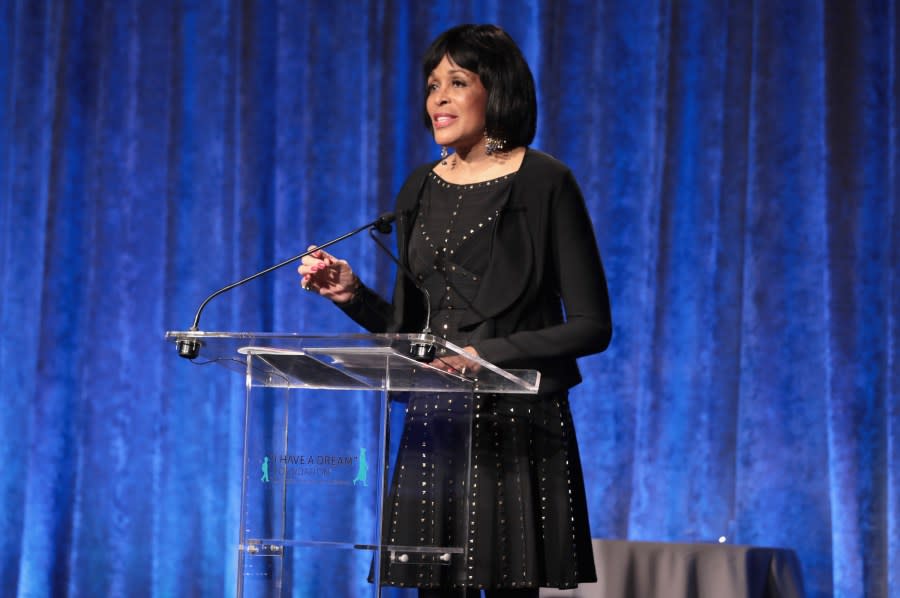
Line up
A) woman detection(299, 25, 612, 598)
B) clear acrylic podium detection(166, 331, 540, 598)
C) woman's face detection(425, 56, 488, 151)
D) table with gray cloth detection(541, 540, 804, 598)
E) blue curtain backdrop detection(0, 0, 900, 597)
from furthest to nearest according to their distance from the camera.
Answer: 1. blue curtain backdrop detection(0, 0, 900, 597)
2. table with gray cloth detection(541, 540, 804, 598)
3. woman's face detection(425, 56, 488, 151)
4. woman detection(299, 25, 612, 598)
5. clear acrylic podium detection(166, 331, 540, 598)

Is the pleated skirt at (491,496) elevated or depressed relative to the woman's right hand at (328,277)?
depressed

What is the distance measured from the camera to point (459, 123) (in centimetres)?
212

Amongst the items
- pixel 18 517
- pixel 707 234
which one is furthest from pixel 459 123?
pixel 18 517

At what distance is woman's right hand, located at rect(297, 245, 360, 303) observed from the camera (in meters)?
1.92

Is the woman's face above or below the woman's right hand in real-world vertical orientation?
above

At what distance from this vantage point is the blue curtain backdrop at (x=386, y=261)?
3418mm

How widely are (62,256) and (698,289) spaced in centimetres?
230

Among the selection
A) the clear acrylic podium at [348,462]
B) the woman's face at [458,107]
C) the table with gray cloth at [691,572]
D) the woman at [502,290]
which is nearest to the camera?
the clear acrylic podium at [348,462]

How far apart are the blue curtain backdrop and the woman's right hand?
1.76 m

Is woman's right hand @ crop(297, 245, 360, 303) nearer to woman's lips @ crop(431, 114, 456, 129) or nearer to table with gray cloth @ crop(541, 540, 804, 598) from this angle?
woman's lips @ crop(431, 114, 456, 129)

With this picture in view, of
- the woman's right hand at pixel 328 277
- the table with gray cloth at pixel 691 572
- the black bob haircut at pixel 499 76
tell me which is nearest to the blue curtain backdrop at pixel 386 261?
the table with gray cloth at pixel 691 572

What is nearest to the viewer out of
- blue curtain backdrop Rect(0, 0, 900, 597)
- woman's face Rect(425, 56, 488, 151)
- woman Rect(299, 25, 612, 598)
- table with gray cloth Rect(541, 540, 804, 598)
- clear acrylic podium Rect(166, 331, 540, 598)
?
clear acrylic podium Rect(166, 331, 540, 598)

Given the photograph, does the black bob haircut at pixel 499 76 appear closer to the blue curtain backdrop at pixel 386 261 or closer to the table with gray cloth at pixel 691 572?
the table with gray cloth at pixel 691 572

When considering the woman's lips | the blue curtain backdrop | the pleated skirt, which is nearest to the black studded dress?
the pleated skirt
